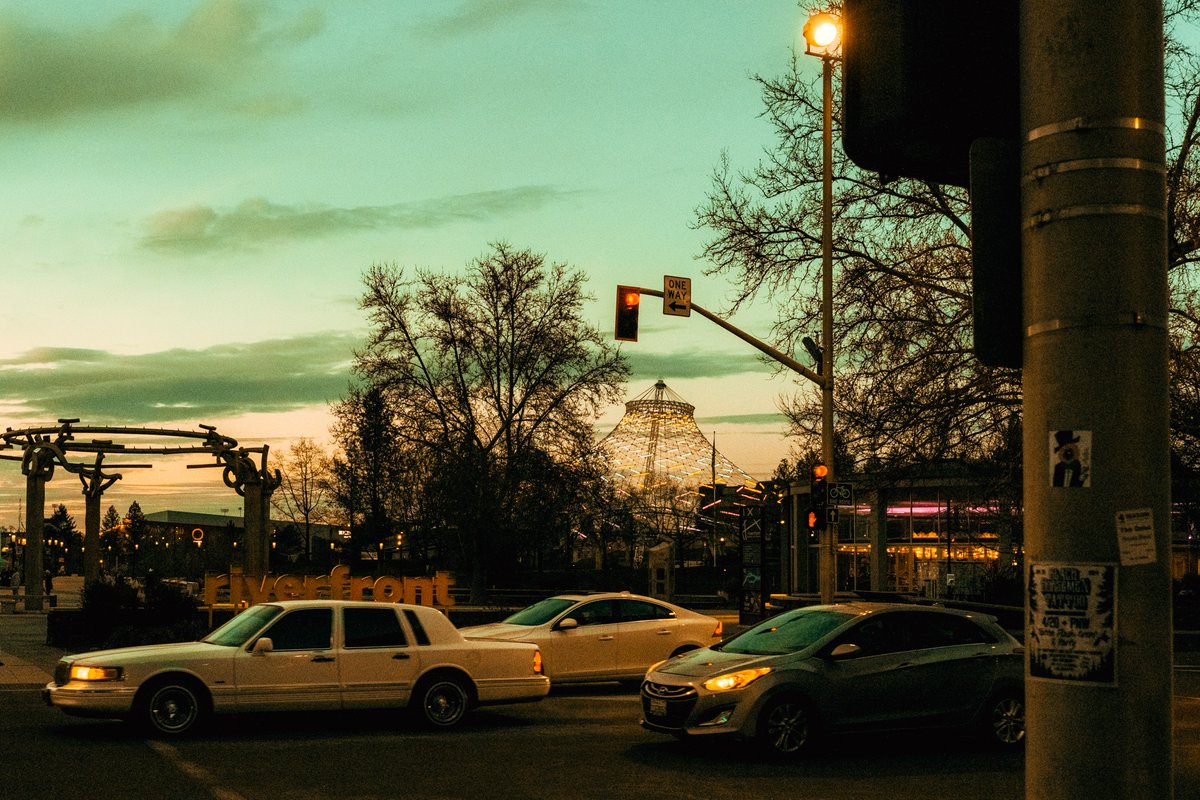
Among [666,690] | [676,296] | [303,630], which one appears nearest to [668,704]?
[666,690]

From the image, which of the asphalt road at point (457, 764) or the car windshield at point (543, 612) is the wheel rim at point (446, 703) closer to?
the asphalt road at point (457, 764)

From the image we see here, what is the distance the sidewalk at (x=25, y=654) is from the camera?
2125 centimetres

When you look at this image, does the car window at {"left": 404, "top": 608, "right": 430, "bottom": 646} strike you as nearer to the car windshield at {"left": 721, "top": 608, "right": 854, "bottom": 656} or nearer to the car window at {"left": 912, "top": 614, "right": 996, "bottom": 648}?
the car windshield at {"left": 721, "top": 608, "right": 854, "bottom": 656}

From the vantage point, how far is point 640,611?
67.9ft

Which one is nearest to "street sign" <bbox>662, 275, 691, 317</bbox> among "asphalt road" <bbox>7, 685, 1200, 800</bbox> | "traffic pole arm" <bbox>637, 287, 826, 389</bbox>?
"traffic pole arm" <bbox>637, 287, 826, 389</bbox>

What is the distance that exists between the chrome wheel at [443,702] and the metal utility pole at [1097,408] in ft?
42.6

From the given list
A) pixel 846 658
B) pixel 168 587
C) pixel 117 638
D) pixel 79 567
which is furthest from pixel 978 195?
pixel 79 567

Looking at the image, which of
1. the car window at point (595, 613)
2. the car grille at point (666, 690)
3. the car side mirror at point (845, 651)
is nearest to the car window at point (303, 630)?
the car grille at point (666, 690)

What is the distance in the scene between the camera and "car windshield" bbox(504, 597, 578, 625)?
2009 cm

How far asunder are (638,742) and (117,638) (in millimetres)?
14489

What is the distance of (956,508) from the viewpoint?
6438 centimetres

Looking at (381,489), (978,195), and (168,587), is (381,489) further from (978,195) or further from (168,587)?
(978,195)

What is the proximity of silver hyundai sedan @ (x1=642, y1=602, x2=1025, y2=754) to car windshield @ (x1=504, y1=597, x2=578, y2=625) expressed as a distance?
543cm

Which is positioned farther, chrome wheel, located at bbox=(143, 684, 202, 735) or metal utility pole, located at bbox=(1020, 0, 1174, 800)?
chrome wheel, located at bbox=(143, 684, 202, 735)
